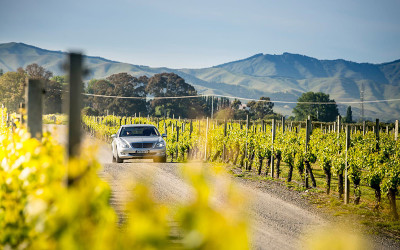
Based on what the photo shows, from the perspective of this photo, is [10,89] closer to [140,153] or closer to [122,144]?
[122,144]

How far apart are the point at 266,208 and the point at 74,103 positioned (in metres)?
7.74

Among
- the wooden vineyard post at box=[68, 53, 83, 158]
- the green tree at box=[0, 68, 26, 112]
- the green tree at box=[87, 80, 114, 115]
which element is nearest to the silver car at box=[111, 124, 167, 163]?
the wooden vineyard post at box=[68, 53, 83, 158]

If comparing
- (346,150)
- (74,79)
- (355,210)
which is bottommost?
(355,210)

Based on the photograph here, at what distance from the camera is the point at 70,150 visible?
2.80 m

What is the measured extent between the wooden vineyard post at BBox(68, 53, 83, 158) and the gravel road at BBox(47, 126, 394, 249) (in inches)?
85.2

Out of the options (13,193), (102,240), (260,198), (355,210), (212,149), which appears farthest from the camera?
(212,149)

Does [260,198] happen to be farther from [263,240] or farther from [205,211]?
[205,211]

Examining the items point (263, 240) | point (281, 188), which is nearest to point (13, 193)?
point (263, 240)

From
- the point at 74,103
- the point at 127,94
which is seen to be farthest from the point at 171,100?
the point at 74,103

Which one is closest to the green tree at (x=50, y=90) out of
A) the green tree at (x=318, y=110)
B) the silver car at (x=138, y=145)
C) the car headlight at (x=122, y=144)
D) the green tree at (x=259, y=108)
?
the green tree at (x=259, y=108)

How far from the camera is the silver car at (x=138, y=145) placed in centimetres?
1714

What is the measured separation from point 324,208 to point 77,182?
8790mm

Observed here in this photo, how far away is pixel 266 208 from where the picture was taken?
32.7ft

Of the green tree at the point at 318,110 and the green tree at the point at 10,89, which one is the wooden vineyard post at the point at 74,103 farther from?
the green tree at the point at 318,110
